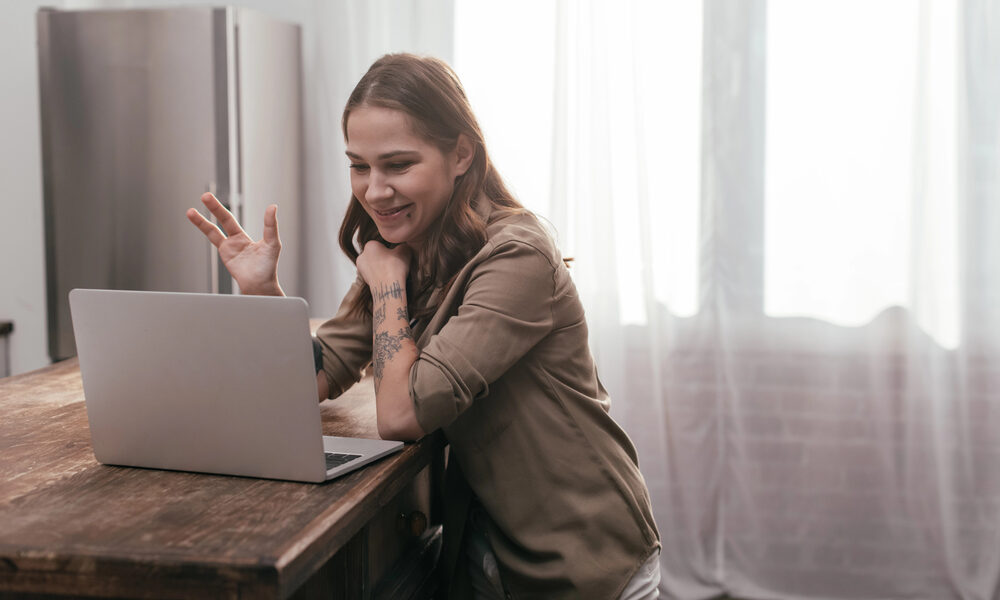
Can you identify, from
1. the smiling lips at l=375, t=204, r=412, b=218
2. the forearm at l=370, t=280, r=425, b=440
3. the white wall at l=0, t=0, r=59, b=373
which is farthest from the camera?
the white wall at l=0, t=0, r=59, b=373

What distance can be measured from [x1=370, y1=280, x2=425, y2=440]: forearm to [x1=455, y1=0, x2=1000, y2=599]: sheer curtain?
1.51 metres

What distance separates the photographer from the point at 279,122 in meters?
2.87

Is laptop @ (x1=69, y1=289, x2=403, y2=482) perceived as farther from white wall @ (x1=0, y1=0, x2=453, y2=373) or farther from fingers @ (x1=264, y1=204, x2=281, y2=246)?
white wall @ (x1=0, y1=0, x2=453, y2=373)

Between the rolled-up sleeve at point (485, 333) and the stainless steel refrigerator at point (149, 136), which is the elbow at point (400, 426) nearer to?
the rolled-up sleeve at point (485, 333)

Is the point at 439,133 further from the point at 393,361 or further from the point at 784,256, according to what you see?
the point at 784,256

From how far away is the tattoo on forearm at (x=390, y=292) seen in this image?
1.44 meters

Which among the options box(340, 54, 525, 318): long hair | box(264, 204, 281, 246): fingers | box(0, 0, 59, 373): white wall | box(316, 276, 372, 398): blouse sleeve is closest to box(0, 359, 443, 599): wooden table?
box(316, 276, 372, 398): blouse sleeve

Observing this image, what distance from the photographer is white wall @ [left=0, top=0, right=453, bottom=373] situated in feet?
9.74

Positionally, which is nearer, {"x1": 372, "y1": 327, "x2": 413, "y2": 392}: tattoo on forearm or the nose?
{"x1": 372, "y1": 327, "x2": 413, "y2": 392}: tattoo on forearm

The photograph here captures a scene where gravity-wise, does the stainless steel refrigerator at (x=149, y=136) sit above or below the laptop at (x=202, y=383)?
above

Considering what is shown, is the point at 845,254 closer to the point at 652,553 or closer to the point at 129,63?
Answer: the point at 652,553

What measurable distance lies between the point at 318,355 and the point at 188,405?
497 mm

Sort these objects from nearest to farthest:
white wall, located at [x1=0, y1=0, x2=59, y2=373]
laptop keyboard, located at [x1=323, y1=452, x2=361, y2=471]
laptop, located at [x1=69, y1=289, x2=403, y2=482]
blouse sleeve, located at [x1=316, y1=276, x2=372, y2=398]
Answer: laptop, located at [x1=69, y1=289, x2=403, y2=482], laptop keyboard, located at [x1=323, y1=452, x2=361, y2=471], blouse sleeve, located at [x1=316, y1=276, x2=372, y2=398], white wall, located at [x1=0, y1=0, x2=59, y2=373]

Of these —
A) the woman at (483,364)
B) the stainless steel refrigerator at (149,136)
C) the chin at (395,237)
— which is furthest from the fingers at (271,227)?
the stainless steel refrigerator at (149,136)
